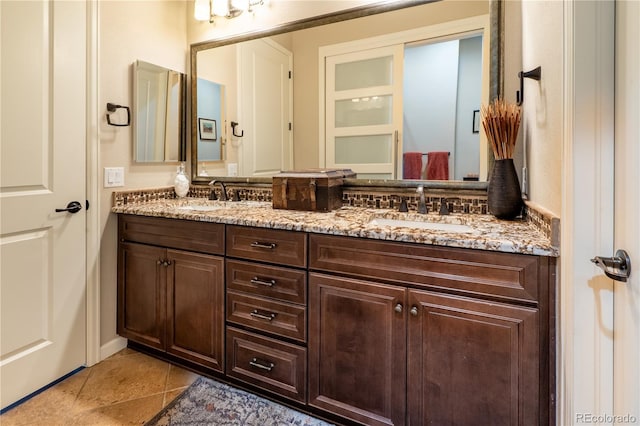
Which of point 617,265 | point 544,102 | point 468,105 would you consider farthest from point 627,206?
point 468,105

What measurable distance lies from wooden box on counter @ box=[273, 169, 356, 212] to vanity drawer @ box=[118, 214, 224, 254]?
389 millimetres

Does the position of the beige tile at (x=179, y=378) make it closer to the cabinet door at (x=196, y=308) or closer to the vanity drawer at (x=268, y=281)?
the cabinet door at (x=196, y=308)

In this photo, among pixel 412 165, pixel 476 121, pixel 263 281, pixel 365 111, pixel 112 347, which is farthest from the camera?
pixel 112 347

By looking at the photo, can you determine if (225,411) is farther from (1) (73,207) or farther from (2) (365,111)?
(2) (365,111)

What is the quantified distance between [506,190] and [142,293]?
1976 mm

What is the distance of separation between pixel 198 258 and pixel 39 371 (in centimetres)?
98

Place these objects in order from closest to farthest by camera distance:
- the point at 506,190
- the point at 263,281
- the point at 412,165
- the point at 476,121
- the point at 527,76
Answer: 1. the point at 527,76
2. the point at 506,190
3. the point at 263,281
4. the point at 476,121
5. the point at 412,165

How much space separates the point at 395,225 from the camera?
1.61 m

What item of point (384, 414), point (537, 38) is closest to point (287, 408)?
point (384, 414)

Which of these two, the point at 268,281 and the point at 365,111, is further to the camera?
the point at 365,111

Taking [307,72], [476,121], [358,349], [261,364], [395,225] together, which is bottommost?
[261,364]

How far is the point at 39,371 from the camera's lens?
1743 mm

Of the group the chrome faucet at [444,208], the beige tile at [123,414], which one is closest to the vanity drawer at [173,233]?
the beige tile at [123,414]

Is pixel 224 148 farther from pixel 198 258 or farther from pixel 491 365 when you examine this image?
pixel 491 365
